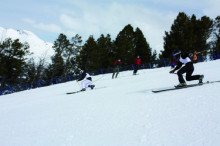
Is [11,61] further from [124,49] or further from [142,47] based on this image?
[142,47]

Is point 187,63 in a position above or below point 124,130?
above

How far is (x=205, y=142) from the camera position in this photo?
267 centimetres

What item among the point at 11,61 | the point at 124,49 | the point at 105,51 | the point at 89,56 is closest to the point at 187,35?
the point at 124,49

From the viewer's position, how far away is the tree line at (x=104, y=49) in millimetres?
40678

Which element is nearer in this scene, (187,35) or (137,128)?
(137,128)

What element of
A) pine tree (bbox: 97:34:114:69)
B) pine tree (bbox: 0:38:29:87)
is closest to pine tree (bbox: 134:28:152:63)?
pine tree (bbox: 97:34:114:69)

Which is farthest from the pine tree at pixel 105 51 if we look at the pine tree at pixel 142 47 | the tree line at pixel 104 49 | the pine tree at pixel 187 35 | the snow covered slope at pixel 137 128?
the snow covered slope at pixel 137 128

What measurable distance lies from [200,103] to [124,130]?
2048 millimetres

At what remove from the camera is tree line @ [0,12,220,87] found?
40.7m

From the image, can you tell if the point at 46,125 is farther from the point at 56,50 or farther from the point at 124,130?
the point at 56,50

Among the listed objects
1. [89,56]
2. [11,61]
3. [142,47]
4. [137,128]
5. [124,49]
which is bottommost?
[137,128]

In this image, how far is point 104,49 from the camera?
54.0 m

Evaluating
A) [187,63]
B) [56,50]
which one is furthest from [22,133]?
[56,50]

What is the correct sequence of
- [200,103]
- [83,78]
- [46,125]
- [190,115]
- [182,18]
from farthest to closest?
1. [182,18]
2. [83,78]
3. [46,125]
4. [200,103]
5. [190,115]
